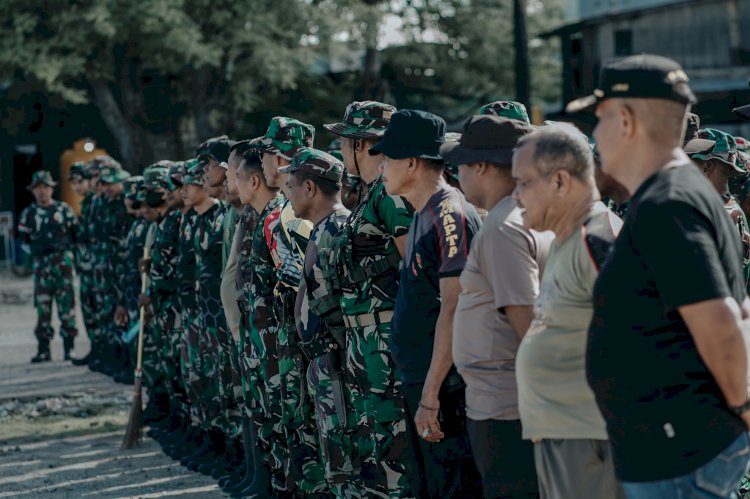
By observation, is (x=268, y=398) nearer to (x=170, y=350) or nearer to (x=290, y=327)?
(x=290, y=327)

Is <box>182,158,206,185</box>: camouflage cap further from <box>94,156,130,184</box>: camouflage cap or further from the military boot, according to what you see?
the military boot

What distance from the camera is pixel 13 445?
34.8ft

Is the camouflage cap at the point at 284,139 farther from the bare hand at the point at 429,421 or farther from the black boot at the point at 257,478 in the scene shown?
the bare hand at the point at 429,421

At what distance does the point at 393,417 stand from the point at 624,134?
2.50 meters

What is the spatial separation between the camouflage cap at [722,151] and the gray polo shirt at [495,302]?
2238 mm

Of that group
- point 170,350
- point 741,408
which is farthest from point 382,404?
point 170,350

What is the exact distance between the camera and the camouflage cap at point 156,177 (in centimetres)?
1111

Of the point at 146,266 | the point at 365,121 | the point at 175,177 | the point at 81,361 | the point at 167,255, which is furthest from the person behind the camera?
the point at 81,361

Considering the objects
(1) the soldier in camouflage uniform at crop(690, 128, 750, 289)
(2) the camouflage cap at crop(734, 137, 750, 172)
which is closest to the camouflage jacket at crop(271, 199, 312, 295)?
(1) the soldier in camouflage uniform at crop(690, 128, 750, 289)

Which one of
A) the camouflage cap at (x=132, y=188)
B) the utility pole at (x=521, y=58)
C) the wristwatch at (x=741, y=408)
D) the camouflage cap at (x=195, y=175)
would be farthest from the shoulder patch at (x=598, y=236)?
the utility pole at (x=521, y=58)

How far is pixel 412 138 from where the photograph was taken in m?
5.38

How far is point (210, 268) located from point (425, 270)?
4.03 metres

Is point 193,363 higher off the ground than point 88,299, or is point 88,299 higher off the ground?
point 193,363

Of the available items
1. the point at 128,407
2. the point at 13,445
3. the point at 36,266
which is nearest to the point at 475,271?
the point at 13,445
